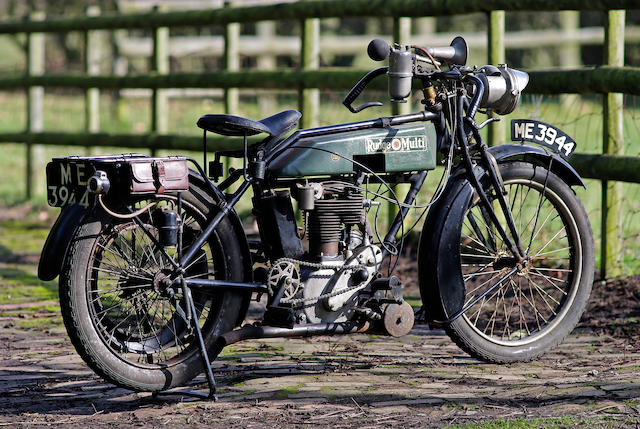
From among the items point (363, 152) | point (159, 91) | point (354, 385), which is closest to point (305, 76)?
point (159, 91)

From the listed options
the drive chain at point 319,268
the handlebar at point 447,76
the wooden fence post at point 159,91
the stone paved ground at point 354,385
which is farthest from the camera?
the wooden fence post at point 159,91

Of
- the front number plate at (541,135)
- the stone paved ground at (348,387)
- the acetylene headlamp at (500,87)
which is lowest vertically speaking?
the stone paved ground at (348,387)

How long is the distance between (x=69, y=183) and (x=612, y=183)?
3396 mm

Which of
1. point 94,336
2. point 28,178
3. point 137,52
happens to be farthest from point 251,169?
point 137,52

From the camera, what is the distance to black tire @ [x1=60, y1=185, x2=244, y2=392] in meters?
3.87

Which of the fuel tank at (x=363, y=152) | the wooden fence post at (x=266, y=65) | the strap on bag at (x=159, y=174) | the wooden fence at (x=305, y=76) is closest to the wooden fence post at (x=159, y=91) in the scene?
the wooden fence at (x=305, y=76)

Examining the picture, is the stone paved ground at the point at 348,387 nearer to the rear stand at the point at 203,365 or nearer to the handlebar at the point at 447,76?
the rear stand at the point at 203,365

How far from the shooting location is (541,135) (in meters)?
4.76

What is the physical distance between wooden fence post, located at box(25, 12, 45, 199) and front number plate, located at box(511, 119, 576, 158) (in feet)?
22.1

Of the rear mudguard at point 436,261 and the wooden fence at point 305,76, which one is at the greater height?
the wooden fence at point 305,76

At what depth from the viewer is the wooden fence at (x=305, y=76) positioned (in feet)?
19.9

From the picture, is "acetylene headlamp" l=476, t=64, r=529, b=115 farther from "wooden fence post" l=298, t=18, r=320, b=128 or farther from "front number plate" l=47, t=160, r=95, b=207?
"wooden fence post" l=298, t=18, r=320, b=128

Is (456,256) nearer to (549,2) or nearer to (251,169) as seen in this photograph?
(251,169)

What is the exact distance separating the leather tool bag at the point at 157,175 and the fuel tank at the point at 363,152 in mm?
421
